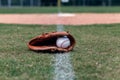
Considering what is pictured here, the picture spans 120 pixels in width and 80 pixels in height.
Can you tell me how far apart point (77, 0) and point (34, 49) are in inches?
1278

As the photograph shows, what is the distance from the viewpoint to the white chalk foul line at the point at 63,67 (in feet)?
16.5

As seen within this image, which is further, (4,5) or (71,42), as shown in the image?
(4,5)

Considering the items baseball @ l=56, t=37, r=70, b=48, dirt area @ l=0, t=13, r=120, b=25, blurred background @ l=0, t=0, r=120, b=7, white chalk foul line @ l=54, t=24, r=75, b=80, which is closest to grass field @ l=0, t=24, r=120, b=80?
white chalk foul line @ l=54, t=24, r=75, b=80

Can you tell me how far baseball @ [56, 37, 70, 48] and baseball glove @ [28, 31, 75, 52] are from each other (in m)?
0.06

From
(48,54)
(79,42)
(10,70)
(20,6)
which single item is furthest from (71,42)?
(20,6)

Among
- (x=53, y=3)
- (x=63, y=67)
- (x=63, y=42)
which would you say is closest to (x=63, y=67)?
(x=63, y=67)

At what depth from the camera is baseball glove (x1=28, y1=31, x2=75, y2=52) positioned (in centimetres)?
670

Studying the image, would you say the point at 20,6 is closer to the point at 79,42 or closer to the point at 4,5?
the point at 4,5

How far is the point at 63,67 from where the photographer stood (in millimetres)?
5547

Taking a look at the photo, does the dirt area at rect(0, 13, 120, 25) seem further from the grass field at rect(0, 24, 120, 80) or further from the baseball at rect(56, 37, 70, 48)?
the baseball at rect(56, 37, 70, 48)

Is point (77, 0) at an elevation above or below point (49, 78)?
below

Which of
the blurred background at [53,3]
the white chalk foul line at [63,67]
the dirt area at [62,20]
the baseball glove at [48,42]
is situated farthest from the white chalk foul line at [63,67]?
the blurred background at [53,3]

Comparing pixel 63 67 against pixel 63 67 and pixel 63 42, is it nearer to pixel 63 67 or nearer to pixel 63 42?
pixel 63 67

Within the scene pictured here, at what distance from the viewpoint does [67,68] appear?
548cm
